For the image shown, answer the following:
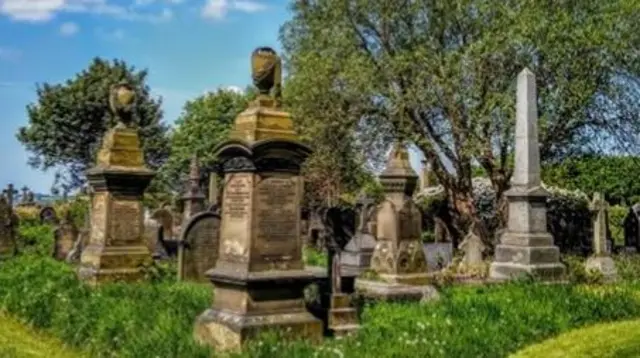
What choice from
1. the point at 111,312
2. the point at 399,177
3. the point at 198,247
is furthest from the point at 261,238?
the point at 198,247

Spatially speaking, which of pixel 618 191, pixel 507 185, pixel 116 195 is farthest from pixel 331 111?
pixel 618 191

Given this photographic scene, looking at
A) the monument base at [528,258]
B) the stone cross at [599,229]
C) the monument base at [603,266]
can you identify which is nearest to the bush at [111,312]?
the monument base at [528,258]

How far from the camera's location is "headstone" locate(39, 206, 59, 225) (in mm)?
34156

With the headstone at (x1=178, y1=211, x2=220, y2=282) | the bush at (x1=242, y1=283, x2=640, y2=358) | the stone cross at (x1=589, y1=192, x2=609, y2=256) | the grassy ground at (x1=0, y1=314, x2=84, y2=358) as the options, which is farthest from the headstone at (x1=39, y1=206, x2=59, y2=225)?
the bush at (x1=242, y1=283, x2=640, y2=358)

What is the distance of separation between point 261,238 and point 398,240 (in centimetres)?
586

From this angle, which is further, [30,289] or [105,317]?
[30,289]

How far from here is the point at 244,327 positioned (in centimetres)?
786

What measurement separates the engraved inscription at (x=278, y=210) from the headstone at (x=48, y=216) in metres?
27.6

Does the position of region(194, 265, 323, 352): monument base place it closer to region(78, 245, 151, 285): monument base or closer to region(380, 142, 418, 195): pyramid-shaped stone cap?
region(78, 245, 151, 285): monument base

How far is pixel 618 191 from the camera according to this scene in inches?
1507

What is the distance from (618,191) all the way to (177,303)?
33177mm

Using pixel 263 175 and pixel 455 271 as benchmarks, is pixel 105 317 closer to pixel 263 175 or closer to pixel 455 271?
pixel 263 175

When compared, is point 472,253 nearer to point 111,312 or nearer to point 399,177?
point 399,177

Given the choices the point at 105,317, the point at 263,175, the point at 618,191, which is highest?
the point at 618,191
